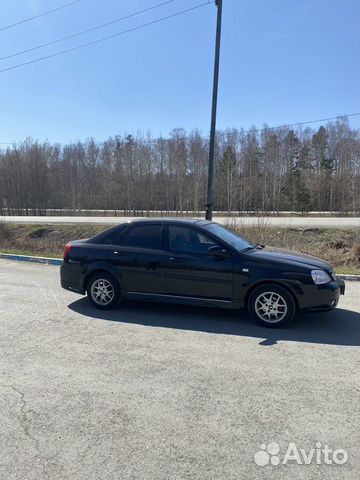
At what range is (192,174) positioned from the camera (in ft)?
178

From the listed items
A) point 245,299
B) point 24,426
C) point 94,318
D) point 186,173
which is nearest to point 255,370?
point 245,299

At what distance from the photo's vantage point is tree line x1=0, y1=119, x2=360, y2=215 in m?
48.9

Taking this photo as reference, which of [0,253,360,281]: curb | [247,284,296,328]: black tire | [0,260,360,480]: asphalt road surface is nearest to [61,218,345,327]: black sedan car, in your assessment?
[247,284,296,328]: black tire

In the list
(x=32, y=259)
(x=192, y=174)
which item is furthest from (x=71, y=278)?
(x=192, y=174)

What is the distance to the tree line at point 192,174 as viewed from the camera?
48.9m

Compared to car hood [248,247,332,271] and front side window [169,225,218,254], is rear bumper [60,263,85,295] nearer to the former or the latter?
front side window [169,225,218,254]

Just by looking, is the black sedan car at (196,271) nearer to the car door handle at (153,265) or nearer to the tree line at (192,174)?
the car door handle at (153,265)

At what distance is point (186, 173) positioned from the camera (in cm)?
5462

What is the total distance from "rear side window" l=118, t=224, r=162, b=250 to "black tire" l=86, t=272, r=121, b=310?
658 millimetres

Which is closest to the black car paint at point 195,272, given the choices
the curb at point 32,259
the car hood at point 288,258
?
the car hood at point 288,258

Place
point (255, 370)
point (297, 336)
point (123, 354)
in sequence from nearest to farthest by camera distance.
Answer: point (255, 370) < point (123, 354) < point (297, 336)

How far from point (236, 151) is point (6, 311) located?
51963mm

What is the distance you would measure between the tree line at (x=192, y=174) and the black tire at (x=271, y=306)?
3910 cm

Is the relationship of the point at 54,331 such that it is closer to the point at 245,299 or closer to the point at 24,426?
the point at 24,426
